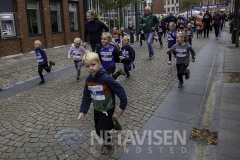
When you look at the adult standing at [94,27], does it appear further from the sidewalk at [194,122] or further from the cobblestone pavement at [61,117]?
the sidewalk at [194,122]

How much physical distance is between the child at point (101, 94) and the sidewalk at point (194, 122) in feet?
1.66

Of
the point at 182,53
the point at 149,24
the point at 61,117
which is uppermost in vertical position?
the point at 149,24

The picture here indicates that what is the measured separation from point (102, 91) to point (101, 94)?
0.17ft

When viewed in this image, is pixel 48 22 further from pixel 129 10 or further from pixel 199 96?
pixel 129 10

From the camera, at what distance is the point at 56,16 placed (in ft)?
53.8

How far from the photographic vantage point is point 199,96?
224 inches

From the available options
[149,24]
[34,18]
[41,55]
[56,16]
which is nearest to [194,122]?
[41,55]

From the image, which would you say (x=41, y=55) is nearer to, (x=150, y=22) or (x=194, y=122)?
(x=194, y=122)

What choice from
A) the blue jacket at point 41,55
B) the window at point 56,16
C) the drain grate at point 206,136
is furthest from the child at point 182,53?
the window at point 56,16

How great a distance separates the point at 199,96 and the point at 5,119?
427 centimetres

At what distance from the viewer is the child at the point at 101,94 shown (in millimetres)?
3088

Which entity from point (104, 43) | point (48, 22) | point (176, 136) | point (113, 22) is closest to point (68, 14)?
point (48, 22)

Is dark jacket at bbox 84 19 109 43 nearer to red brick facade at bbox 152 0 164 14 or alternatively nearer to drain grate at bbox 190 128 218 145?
drain grate at bbox 190 128 218 145

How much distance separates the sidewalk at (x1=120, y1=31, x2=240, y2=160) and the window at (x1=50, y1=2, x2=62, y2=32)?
1178 cm
